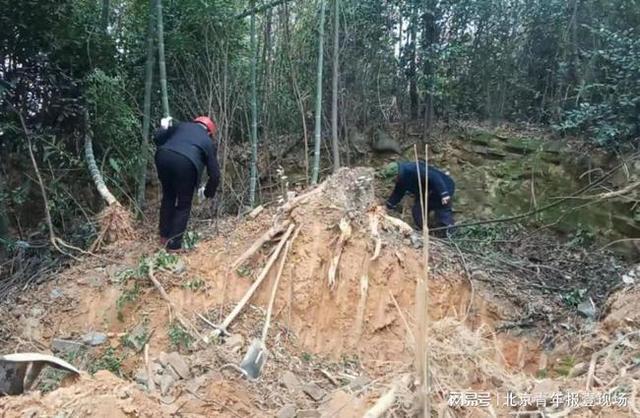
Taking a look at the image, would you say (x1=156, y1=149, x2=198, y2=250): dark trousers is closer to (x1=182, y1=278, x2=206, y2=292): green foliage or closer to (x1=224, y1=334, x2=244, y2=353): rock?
(x1=182, y1=278, x2=206, y2=292): green foliage

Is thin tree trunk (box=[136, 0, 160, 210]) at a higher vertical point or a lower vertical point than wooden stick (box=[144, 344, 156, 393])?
higher

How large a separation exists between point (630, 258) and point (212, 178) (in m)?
4.24

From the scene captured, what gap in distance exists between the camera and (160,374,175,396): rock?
363cm

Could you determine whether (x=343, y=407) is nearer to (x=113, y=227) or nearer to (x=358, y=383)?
(x=358, y=383)

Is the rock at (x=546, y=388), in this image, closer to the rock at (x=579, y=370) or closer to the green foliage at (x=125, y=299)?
the rock at (x=579, y=370)

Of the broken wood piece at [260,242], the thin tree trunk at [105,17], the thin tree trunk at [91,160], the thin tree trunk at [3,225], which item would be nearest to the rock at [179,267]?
the broken wood piece at [260,242]

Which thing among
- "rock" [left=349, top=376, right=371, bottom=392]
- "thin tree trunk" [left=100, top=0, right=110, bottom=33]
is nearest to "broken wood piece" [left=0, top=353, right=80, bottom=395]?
"rock" [left=349, top=376, right=371, bottom=392]

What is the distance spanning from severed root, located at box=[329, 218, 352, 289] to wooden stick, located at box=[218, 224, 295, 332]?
39cm

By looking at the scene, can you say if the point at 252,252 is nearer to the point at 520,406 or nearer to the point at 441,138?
the point at 520,406

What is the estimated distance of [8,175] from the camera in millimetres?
6191

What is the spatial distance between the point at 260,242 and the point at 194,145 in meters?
0.91

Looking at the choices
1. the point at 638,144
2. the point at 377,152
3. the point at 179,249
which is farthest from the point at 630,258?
the point at 179,249

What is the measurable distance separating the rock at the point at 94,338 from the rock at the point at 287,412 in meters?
1.44

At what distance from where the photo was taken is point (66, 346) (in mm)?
4242
